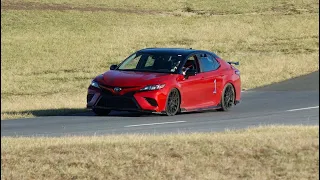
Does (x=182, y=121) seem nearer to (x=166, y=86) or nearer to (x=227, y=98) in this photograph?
(x=166, y=86)

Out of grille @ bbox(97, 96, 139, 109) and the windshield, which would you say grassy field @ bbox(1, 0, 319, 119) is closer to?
the windshield

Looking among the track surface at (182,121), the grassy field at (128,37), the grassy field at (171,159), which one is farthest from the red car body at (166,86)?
the grassy field at (171,159)

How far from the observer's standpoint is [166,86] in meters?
19.8

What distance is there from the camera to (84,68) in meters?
38.5

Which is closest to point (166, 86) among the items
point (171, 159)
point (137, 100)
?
point (137, 100)

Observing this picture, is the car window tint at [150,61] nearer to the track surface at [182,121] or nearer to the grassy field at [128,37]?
the track surface at [182,121]

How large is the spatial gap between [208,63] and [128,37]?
2649 centimetres

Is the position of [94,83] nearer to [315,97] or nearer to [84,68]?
[315,97]

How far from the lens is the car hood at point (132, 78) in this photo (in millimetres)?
19703

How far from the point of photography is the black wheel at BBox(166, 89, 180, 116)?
1992cm

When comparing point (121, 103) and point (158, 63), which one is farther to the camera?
point (158, 63)

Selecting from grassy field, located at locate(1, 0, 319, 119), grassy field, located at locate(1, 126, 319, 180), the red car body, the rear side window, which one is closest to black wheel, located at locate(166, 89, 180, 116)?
the red car body

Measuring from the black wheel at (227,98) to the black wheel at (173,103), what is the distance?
1.30m

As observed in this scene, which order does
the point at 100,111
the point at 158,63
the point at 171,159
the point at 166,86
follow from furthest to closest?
the point at 158,63 → the point at 100,111 → the point at 166,86 → the point at 171,159
